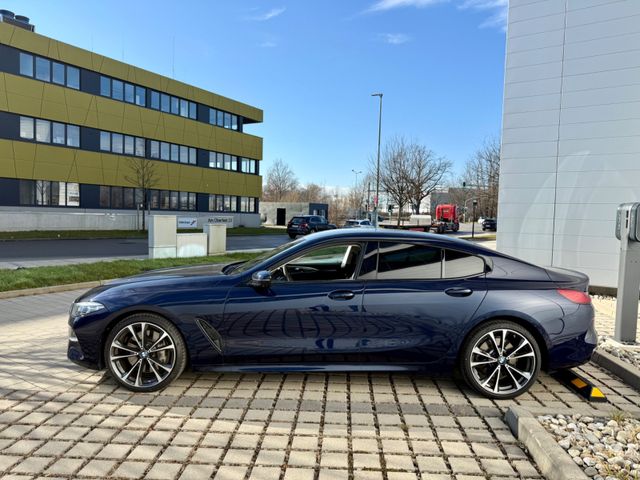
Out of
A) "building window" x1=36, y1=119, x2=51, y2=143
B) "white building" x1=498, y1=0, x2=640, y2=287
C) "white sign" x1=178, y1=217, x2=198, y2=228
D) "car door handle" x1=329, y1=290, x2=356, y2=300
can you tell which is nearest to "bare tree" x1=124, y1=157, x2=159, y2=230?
"building window" x1=36, y1=119, x2=51, y2=143

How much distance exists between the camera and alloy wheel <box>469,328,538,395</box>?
3.94 metres

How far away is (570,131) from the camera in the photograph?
31.4 feet

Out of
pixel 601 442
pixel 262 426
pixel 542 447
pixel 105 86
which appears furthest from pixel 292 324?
pixel 105 86

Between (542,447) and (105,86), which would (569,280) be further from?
(105,86)

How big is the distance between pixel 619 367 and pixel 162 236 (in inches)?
497

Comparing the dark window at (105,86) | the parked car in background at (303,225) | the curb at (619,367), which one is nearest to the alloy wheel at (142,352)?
the curb at (619,367)

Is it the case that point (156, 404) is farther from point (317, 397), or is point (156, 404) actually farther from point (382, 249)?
point (382, 249)

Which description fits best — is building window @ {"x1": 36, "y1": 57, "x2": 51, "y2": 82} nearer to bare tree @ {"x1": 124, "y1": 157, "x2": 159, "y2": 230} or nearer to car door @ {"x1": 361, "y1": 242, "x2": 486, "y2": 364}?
bare tree @ {"x1": 124, "y1": 157, "x2": 159, "y2": 230}

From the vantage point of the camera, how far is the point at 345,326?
389cm

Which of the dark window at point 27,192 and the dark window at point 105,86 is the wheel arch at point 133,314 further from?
the dark window at point 105,86

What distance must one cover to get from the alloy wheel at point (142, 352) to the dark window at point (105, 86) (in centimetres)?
3168

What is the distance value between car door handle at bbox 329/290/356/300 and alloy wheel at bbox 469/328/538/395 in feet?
3.87

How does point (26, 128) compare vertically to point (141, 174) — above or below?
above

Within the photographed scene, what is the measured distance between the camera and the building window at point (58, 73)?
91.6 ft
